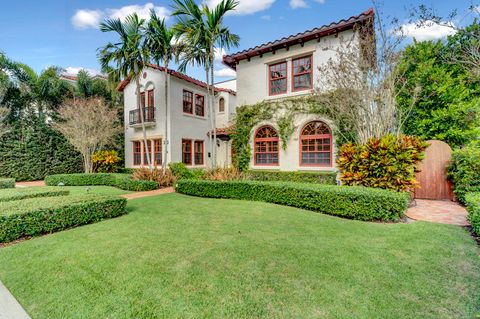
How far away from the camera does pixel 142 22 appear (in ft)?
42.5

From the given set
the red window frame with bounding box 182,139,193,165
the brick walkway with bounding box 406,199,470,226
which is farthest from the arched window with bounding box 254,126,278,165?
the brick walkway with bounding box 406,199,470,226

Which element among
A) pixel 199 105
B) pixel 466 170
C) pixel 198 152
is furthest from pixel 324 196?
pixel 199 105

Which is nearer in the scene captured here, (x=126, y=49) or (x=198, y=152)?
(x=126, y=49)

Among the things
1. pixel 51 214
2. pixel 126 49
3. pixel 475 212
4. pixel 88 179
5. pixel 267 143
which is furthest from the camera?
pixel 88 179

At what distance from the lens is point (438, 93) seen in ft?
34.5

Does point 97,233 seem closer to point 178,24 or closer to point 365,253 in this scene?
point 365,253

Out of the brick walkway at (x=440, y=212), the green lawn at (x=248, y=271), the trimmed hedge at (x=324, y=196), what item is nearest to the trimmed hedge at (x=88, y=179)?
the trimmed hedge at (x=324, y=196)

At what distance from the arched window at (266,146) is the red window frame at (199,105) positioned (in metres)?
6.65

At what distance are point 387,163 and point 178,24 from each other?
11.7m

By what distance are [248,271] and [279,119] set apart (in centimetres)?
935

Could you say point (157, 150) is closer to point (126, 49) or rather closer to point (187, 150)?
point (187, 150)

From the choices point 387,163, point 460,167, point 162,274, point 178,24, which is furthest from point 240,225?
point 178,24

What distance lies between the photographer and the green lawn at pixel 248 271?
9.14 feet

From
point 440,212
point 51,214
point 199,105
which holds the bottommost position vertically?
point 440,212
